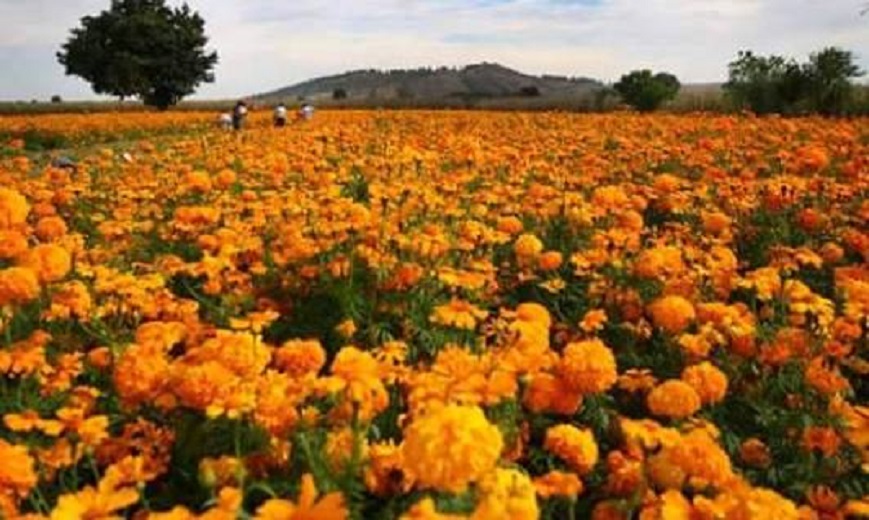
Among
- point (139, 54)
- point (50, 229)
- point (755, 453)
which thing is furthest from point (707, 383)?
point (139, 54)

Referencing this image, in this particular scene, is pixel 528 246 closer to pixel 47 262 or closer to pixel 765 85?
pixel 47 262

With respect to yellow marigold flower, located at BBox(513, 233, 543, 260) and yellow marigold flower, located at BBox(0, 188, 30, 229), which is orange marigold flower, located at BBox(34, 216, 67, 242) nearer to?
yellow marigold flower, located at BBox(0, 188, 30, 229)

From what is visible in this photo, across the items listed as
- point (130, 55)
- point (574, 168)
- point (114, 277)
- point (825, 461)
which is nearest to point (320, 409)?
point (114, 277)

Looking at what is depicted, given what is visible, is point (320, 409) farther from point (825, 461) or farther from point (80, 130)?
point (80, 130)

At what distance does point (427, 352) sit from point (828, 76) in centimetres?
2155

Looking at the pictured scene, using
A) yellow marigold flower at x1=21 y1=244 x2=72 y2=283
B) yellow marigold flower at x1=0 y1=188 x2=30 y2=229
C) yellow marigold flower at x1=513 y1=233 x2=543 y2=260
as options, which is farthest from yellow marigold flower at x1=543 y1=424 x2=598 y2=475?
yellow marigold flower at x1=0 y1=188 x2=30 y2=229

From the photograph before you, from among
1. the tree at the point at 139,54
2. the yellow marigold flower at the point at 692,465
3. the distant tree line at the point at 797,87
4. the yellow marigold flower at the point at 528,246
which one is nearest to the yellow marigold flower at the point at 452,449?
the yellow marigold flower at the point at 692,465

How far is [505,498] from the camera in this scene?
1.53m

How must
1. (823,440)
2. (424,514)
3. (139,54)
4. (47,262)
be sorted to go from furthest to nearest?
1. (139,54)
2. (47,262)
3. (823,440)
4. (424,514)

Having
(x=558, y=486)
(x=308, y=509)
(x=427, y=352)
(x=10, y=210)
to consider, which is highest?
(x=10, y=210)

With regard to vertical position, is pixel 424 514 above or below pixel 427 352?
above

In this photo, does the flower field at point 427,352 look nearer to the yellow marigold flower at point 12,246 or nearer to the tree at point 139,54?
the yellow marigold flower at point 12,246

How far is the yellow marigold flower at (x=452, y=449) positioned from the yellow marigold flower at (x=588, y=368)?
3.22ft

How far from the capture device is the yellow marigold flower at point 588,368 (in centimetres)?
253
